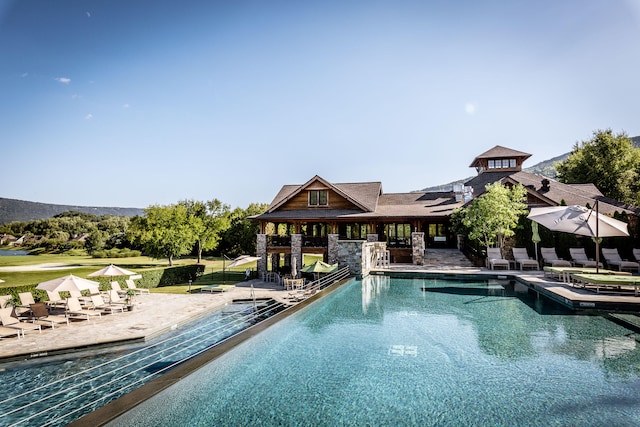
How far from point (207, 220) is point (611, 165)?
4786 cm

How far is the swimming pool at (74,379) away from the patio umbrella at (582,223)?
1479 cm

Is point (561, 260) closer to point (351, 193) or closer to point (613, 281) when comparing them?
point (613, 281)

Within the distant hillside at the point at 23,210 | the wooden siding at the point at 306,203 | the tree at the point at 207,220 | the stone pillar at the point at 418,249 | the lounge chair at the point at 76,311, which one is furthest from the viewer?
the distant hillside at the point at 23,210

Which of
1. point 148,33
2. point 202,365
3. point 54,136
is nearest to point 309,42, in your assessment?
point 148,33

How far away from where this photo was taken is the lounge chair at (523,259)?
19641 mm

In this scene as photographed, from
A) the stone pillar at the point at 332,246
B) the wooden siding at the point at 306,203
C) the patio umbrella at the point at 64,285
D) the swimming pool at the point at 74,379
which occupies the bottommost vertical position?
the swimming pool at the point at 74,379

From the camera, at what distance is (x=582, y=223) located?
14188 mm

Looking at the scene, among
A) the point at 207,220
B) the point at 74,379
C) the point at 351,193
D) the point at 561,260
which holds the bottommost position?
the point at 74,379

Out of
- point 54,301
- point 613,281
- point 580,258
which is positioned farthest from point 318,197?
point 613,281

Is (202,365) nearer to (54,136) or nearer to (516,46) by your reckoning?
(516,46)

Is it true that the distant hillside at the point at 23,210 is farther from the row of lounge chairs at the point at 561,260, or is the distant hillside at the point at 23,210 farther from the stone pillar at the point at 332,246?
the row of lounge chairs at the point at 561,260

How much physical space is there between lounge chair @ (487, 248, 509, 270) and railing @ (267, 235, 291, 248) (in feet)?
47.0

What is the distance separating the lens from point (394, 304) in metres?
12.5

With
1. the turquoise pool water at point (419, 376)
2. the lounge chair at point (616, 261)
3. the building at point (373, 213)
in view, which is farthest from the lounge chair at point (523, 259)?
the turquoise pool water at point (419, 376)
